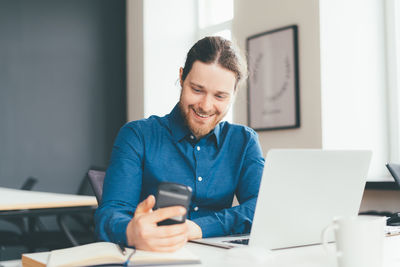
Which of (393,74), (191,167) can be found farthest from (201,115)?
(393,74)

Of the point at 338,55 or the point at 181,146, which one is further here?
the point at 338,55

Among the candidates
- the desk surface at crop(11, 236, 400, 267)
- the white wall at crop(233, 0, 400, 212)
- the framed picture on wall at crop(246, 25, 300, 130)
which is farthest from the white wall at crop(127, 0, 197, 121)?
the desk surface at crop(11, 236, 400, 267)

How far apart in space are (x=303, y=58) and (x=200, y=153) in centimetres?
204

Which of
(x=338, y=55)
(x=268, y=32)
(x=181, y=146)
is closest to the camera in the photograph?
(x=181, y=146)

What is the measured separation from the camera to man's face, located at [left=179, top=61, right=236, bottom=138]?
1509 mm

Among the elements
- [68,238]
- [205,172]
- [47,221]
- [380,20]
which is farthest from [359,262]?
[47,221]

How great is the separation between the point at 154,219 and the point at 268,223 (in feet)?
0.82

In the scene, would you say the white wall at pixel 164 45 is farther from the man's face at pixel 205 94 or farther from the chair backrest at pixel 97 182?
the man's face at pixel 205 94

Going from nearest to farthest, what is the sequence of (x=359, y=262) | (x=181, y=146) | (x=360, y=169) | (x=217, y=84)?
1. (x=359, y=262)
2. (x=360, y=169)
3. (x=217, y=84)
4. (x=181, y=146)

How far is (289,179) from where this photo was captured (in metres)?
1.03

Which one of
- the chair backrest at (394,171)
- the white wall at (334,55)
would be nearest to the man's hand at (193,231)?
the chair backrest at (394,171)

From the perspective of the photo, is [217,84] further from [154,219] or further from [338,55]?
[338,55]

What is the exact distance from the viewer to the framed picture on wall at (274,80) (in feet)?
11.4

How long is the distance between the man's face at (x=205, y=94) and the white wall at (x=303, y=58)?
183cm
